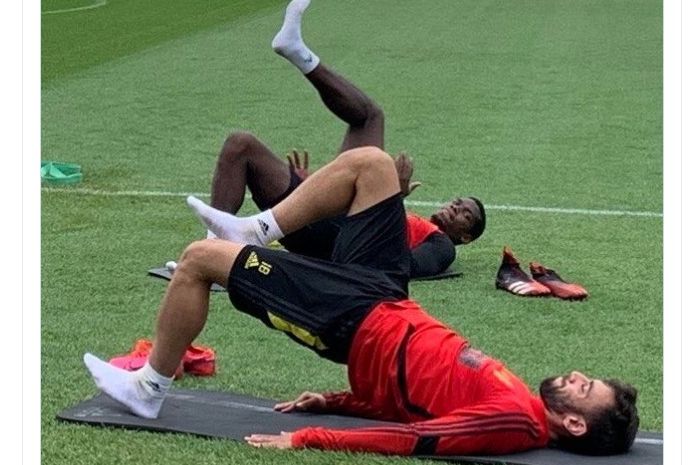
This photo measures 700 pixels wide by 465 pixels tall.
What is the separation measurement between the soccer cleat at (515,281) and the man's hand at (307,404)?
6.17 ft

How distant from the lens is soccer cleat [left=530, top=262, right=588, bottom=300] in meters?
6.11

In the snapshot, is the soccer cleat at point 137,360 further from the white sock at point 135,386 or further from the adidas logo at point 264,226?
the adidas logo at point 264,226

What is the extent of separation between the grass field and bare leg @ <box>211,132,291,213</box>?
520 millimetres

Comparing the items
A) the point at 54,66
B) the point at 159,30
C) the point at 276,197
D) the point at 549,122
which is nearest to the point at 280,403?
the point at 276,197

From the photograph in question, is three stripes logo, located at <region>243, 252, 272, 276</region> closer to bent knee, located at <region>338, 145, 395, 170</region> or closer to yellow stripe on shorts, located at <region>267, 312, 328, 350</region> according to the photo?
yellow stripe on shorts, located at <region>267, 312, 328, 350</region>

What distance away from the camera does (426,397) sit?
416 centimetres

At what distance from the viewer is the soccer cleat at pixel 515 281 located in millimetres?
6129

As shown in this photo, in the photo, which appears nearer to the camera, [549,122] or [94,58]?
[549,122]

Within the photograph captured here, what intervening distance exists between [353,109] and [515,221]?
1845 mm

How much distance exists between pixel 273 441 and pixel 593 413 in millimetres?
999

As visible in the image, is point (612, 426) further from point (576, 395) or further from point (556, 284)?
point (556, 284)

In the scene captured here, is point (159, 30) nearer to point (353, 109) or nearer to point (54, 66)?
point (54, 66)
